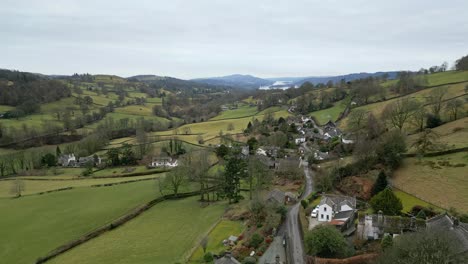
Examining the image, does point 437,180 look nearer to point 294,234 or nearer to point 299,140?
point 294,234

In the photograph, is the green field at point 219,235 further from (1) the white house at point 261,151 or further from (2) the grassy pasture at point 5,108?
(2) the grassy pasture at point 5,108

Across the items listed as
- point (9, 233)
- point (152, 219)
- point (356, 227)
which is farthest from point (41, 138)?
point (356, 227)

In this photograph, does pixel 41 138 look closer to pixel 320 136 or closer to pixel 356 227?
pixel 320 136

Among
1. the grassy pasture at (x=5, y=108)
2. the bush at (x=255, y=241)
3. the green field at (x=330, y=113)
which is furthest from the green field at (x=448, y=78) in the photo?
the grassy pasture at (x=5, y=108)

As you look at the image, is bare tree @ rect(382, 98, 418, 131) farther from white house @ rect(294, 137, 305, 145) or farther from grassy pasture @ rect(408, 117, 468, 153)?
white house @ rect(294, 137, 305, 145)

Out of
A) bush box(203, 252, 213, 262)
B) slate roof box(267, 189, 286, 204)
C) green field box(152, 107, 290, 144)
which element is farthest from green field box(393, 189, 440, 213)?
green field box(152, 107, 290, 144)

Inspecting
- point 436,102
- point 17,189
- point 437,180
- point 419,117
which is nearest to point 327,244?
point 437,180
